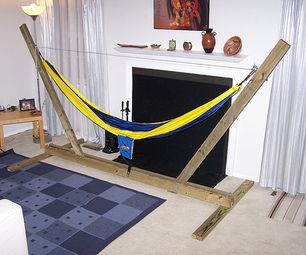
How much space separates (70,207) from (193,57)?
1922 millimetres

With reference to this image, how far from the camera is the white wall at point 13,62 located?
198 inches

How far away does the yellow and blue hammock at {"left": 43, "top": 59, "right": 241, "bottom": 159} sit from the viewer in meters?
3.29

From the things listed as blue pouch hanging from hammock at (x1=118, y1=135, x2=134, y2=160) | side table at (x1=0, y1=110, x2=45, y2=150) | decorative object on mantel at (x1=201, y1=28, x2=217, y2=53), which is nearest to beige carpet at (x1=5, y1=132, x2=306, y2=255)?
blue pouch hanging from hammock at (x1=118, y1=135, x2=134, y2=160)

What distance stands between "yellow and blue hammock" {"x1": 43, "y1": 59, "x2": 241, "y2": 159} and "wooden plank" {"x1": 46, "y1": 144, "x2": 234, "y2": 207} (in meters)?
0.19

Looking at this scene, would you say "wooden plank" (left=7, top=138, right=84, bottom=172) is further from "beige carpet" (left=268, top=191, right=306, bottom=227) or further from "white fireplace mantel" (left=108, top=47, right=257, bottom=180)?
"beige carpet" (left=268, top=191, right=306, bottom=227)

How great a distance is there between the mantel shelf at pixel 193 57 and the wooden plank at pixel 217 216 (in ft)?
3.91

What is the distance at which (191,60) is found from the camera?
13.2ft

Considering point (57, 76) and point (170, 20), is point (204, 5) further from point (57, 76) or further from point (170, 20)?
point (57, 76)

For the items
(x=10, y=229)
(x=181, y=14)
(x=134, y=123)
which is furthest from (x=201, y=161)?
(x=10, y=229)

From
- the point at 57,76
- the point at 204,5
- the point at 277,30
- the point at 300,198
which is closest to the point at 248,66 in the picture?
the point at 277,30

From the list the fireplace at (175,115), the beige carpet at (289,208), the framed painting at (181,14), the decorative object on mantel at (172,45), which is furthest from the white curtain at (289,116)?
the decorative object on mantel at (172,45)

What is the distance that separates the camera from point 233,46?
12.0ft

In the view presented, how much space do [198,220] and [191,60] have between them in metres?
1.69

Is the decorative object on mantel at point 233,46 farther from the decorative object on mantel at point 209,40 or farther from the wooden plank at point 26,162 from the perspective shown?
the wooden plank at point 26,162
